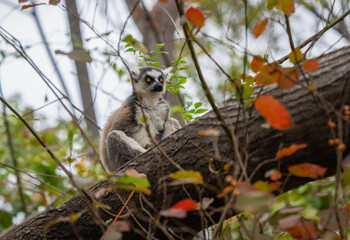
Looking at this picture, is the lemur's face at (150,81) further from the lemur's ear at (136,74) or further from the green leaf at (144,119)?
the green leaf at (144,119)

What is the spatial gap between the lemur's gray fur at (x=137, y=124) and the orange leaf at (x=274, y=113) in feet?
11.0

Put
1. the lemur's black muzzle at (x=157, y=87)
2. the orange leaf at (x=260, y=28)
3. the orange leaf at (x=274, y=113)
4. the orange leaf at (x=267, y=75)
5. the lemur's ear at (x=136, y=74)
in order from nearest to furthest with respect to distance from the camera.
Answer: the orange leaf at (x=274, y=113), the orange leaf at (x=267, y=75), the orange leaf at (x=260, y=28), the lemur's black muzzle at (x=157, y=87), the lemur's ear at (x=136, y=74)

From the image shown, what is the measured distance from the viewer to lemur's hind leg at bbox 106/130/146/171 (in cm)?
522

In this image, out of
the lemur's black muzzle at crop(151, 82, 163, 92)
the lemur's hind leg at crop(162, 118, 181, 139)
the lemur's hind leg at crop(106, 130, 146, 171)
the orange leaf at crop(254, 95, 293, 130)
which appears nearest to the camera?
the orange leaf at crop(254, 95, 293, 130)

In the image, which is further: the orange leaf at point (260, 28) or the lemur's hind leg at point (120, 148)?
the lemur's hind leg at point (120, 148)

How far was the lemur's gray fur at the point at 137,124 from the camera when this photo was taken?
530 cm

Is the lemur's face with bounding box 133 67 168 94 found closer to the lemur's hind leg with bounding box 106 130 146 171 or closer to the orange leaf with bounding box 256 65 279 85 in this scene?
the lemur's hind leg with bounding box 106 130 146 171

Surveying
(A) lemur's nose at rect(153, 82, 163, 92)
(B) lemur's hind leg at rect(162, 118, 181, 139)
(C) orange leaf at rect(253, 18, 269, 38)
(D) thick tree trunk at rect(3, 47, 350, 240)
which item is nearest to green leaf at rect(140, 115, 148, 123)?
(D) thick tree trunk at rect(3, 47, 350, 240)

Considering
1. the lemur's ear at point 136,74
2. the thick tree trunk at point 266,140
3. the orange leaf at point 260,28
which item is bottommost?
the thick tree trunk at point 266,140

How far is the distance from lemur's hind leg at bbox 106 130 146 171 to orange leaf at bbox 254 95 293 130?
3.54 metres

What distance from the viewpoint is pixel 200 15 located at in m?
2.18

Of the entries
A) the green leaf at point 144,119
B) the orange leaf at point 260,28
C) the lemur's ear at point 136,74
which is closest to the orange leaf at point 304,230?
the green leaf at point 144,119

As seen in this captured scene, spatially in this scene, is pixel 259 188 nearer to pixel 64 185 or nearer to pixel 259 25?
pixel 259 25

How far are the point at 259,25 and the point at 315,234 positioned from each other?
1291 mm
